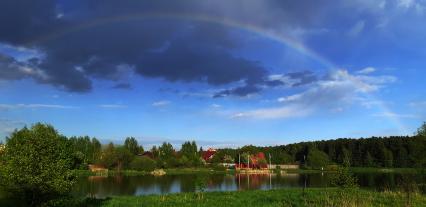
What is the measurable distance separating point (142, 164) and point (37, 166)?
116m

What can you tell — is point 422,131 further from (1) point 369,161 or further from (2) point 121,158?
(1) point 369,161

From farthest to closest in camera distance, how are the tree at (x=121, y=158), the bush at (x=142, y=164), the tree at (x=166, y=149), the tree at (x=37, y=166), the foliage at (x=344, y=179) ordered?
1. the tree at (x=166, y=149)
2. the tree at (x=121, y=158)
3. the bush at (x=142, y=164)
4. the foliage at (x=344, y=179)
5. the tree at (x=37, y=166)

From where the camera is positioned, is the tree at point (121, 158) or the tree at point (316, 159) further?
the tree at point (316, 159)

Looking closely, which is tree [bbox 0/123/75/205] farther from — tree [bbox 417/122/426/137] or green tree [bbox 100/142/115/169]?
green tree [bbox 100/142/115/169]

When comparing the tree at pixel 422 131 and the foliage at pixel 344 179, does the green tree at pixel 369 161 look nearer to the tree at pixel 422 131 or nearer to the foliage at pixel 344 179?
the tree at pixel 422 131

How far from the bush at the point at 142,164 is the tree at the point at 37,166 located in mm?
113401

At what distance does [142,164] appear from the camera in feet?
469

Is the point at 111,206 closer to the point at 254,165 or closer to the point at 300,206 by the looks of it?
the point at 300,206

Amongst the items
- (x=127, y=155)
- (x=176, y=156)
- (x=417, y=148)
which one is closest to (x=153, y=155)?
(x=176, y=156)

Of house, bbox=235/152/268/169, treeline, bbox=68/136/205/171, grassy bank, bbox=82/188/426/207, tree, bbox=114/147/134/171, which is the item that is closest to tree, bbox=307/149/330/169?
house, bbox=235/152/268/169

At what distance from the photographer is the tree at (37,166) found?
27750 millimetres

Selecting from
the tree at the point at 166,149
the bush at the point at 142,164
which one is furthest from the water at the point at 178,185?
the tree at the point at 166,149

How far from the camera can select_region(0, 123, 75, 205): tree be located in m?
27.8

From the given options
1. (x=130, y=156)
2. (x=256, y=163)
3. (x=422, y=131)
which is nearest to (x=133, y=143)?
(x=130, y=156)
